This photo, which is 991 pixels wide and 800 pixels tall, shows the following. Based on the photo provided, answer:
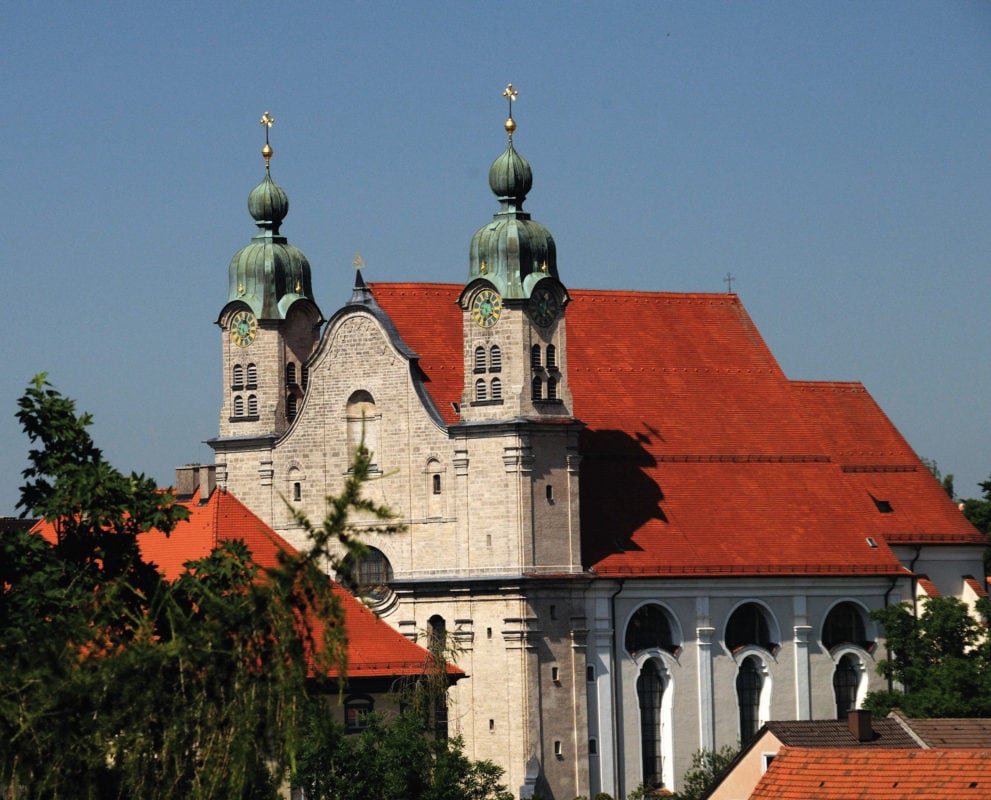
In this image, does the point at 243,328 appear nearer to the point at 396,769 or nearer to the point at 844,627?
the point at 844,627

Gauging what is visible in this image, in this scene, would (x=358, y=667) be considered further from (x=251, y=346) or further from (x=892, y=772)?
(x=892, y=772)

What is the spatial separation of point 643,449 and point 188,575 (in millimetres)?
41289

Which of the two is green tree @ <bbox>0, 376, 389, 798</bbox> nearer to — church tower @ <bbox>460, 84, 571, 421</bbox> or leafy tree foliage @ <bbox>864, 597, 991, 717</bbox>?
church tower @ <bbox>460, 84, 571, 421</bbox>

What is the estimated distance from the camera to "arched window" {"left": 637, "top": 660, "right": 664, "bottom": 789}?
79.5m

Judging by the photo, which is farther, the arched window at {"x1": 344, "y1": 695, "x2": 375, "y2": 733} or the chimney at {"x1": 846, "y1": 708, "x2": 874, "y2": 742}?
the arched window at {"x1": 344, "y1": 695, "x2": 375, "y2": 733}

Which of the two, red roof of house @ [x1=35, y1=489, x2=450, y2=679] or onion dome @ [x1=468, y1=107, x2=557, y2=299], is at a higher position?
onion dome @ [x1=468, y1=107, x2=557, y2=299]

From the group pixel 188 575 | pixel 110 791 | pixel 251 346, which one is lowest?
pixel 110 791

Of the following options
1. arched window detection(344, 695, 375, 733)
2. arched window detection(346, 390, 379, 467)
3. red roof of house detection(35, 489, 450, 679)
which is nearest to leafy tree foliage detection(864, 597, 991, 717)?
red roof of house detection(35, 489, 450, 679)

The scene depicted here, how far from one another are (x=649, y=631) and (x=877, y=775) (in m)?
27.4

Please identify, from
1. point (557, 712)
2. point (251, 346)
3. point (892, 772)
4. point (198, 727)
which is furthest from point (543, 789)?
point (198, 727)

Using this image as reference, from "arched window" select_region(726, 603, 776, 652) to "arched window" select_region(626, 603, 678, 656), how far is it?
84.2 inches

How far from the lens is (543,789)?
7600 centimetres

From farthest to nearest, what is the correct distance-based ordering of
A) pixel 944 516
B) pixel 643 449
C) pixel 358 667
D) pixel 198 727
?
pixel 944 516, pixel 643 449, pixel 358 667, pixel 198 727

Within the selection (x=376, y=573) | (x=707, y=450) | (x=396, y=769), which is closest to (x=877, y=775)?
(x=396, y=769)
